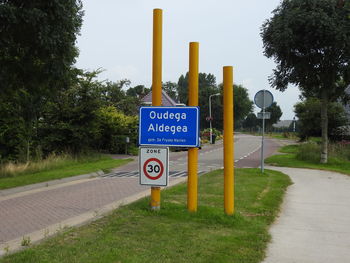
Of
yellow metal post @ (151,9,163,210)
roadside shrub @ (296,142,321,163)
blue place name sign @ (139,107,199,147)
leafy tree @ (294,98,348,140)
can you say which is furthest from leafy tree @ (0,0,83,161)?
leafy tree @ (294,98,348,140)

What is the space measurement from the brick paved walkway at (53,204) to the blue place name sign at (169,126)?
2.30 meters

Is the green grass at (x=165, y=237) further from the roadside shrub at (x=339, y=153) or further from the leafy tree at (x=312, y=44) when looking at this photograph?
the roadside shrub at (x=339, y=153)

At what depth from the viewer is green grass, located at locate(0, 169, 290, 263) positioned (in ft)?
15.3

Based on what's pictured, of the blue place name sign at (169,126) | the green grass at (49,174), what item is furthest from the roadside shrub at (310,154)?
the blue place name sign at (169,126)

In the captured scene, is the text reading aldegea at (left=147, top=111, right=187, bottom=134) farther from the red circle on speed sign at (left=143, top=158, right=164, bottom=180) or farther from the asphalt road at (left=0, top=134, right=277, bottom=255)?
the asphalt road at (left=0, top=134, right=277, bottom=255)

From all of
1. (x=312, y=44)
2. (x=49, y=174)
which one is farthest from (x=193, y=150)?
(x=312, y=44)

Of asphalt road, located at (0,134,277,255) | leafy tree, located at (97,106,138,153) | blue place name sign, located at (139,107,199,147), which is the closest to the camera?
asphalt road, located at (0,134,277,255)

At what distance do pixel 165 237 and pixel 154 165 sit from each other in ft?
5.82

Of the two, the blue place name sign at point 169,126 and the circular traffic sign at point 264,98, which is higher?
the circular traffic sign at point 264,98

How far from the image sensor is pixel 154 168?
7020 millimetres

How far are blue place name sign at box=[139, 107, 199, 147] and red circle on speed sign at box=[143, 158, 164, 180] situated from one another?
0.31 meters

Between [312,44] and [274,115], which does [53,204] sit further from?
[274,115]

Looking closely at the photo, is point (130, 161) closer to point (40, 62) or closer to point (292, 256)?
point (40, 62)

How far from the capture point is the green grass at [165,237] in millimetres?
4648
